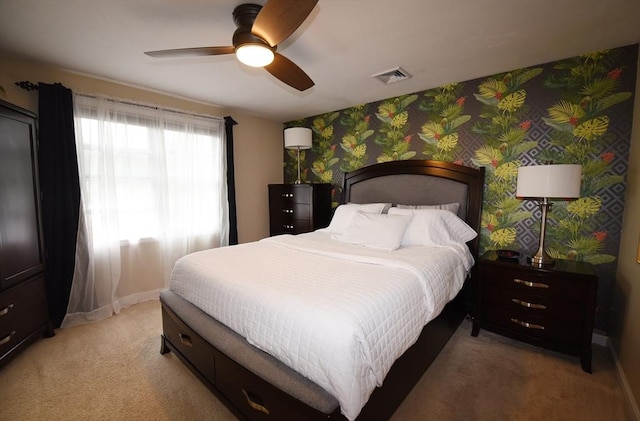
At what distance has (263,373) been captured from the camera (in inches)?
48.9

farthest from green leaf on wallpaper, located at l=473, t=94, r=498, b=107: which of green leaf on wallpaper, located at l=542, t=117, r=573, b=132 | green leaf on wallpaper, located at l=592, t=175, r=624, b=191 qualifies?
green leaf on wallpaper, located at l=592, t=175, r=624, b=191

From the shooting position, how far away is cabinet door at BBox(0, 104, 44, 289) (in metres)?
1.87

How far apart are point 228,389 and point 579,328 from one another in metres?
2.36

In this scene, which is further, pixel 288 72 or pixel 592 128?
pixel 592 128

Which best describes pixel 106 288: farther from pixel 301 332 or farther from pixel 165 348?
pixel 301 332

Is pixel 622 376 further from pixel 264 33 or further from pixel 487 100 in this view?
pixel 264 33

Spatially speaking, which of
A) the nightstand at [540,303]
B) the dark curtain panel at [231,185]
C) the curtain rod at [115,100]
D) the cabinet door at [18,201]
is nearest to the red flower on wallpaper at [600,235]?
the nightstand at [540,303]

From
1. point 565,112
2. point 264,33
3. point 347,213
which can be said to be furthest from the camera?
point 347,213

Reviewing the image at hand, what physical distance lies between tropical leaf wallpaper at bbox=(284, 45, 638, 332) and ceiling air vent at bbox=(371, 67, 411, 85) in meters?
0.51

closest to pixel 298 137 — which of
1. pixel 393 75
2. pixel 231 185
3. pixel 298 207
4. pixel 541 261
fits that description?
pixel 298 207

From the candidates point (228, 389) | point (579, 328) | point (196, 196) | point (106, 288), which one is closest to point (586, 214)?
point (579, 328)

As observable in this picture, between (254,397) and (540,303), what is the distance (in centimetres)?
212

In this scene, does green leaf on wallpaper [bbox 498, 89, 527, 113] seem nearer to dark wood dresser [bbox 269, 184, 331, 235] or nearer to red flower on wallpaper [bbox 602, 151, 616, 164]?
red flower on wallpaper [bbox 602, 151, 616, 164]

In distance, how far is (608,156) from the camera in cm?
211
